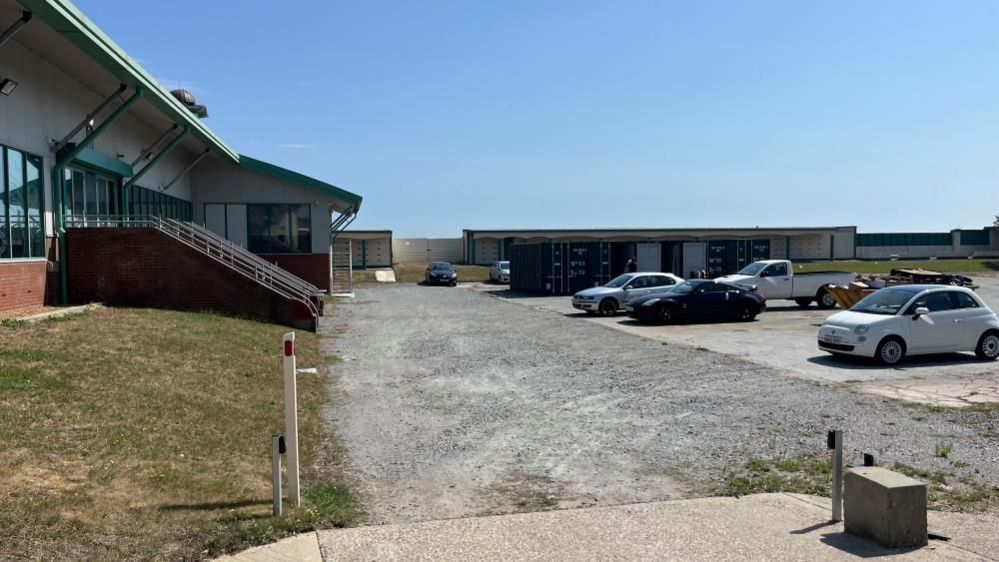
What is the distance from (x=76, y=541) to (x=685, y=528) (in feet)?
13.3

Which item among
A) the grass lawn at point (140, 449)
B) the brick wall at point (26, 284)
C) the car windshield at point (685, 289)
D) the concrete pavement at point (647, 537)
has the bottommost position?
the concrete pavement at point (647, 537)

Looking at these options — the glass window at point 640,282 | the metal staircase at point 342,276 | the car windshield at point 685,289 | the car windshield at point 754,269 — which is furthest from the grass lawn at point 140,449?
the metal staircase at point 342,276

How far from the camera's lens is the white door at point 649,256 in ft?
123

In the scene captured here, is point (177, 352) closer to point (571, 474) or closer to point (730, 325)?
point (571, 474)

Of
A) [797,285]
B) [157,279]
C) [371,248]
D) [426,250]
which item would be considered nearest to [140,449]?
[157,279]

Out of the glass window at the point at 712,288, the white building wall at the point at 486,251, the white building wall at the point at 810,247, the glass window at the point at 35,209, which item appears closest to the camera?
the glass window at the point at 35,209

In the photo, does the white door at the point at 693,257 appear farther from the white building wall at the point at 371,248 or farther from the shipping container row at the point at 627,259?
the white building wall at the point at 371,248

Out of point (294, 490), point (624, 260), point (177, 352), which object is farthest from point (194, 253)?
point (624, 260)

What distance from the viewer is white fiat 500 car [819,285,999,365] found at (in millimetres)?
14531

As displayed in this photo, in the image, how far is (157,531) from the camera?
532 cm

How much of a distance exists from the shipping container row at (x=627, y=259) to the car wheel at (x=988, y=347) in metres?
21.8

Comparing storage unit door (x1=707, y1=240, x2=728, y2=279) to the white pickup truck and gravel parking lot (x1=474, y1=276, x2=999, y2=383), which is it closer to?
gravel parking lot (x1=474, y1=276, x2=999, y2=383)

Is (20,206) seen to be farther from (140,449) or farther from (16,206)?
(140,449)

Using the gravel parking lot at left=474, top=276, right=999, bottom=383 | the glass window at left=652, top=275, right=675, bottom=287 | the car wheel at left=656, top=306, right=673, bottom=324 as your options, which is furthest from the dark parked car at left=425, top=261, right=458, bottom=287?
the car wheel at left=656, top=306, right=673, bottom=324
